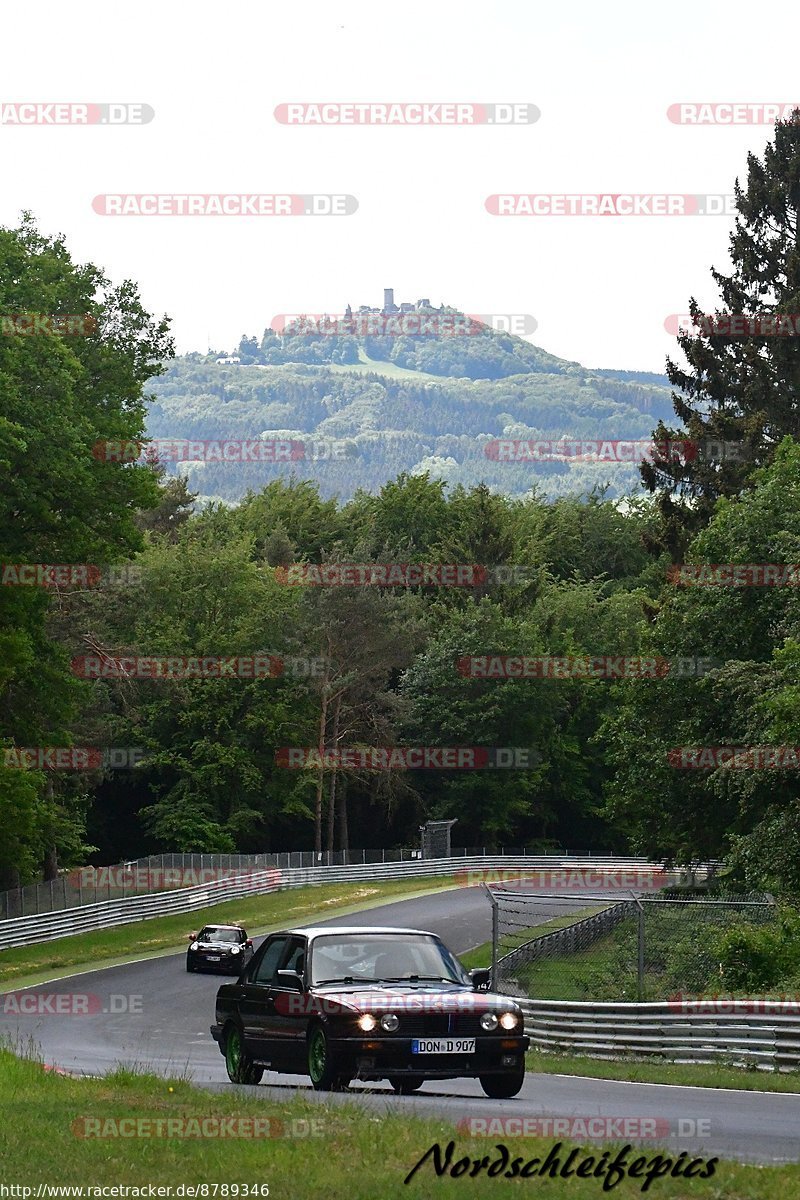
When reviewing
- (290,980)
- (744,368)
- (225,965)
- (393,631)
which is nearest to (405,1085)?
(290,980)

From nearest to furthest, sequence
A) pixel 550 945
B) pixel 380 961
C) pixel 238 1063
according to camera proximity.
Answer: pixel 380 961 < pixel 238 1063 < pixel 550 945

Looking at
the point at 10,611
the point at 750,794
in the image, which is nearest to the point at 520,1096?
the point at 750,794

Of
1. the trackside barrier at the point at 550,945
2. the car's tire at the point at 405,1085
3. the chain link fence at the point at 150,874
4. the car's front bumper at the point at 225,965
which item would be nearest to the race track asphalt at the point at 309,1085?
the car's tire at the point at 405,1085

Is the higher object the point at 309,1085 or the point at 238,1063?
the point at 238,1063

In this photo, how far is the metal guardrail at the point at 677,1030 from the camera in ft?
55.9

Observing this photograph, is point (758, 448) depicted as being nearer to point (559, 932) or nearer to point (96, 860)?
point (559, 932)

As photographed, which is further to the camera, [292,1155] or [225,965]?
[225,965]

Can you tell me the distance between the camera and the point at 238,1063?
15945mm

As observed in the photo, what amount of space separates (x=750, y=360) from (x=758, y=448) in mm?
3435

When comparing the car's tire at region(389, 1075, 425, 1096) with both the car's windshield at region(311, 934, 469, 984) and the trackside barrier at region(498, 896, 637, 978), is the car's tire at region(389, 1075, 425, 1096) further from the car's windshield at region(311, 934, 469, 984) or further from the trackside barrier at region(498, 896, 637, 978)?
the trackside barrier at region(498, 896, 637, 978)

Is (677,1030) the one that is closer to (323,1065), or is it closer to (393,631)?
(323,1065)

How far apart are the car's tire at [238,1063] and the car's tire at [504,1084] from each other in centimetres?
254

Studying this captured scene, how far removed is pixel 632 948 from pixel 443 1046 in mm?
13188

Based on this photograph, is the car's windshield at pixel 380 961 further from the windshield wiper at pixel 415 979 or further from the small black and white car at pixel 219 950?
the small black and white car at pixel 219 950
